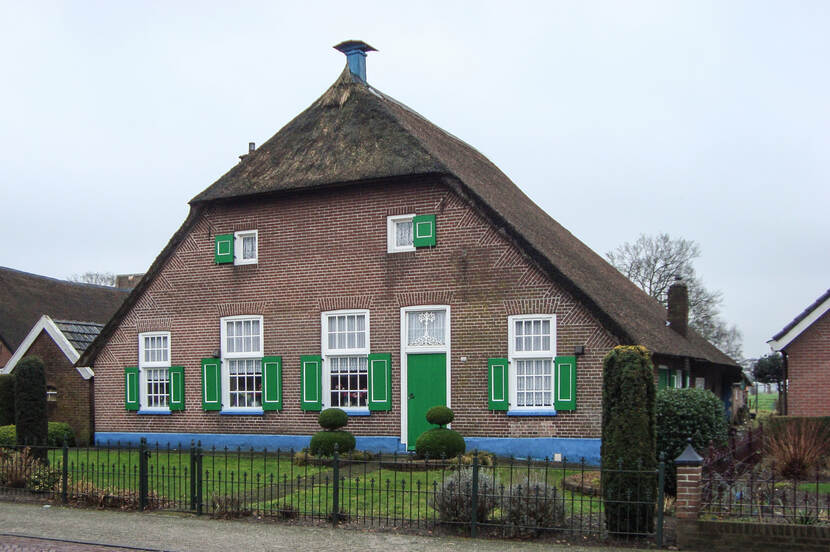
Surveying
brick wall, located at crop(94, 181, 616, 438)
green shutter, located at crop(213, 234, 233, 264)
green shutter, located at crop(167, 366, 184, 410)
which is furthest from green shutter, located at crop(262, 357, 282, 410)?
green shutter, located at crop(213, 234, 233, 264)

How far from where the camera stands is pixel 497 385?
18.0 m

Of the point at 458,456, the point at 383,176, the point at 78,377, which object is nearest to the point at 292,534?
the point at 458,456

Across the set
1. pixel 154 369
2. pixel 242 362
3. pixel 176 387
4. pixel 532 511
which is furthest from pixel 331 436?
pixel 532 511

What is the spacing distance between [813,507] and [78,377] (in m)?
18.6

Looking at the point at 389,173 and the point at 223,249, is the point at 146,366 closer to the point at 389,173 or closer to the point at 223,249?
the point at 223,249

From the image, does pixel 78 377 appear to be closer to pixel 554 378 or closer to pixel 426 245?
pixel 426 245

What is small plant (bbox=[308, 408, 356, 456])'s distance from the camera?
17.6 metres

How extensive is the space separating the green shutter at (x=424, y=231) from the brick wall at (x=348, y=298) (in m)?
0.16

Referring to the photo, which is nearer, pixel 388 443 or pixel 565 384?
pixel 565 384

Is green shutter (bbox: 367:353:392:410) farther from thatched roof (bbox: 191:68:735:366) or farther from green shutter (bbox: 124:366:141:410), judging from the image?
green shutter (bbox: 124:366:141:410)

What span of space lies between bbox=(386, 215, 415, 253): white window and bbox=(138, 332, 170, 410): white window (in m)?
6.33

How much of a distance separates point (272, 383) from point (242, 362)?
43.5 inches

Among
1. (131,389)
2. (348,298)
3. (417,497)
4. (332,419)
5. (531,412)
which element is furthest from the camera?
(131,389)

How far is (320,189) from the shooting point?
65.8 ft
